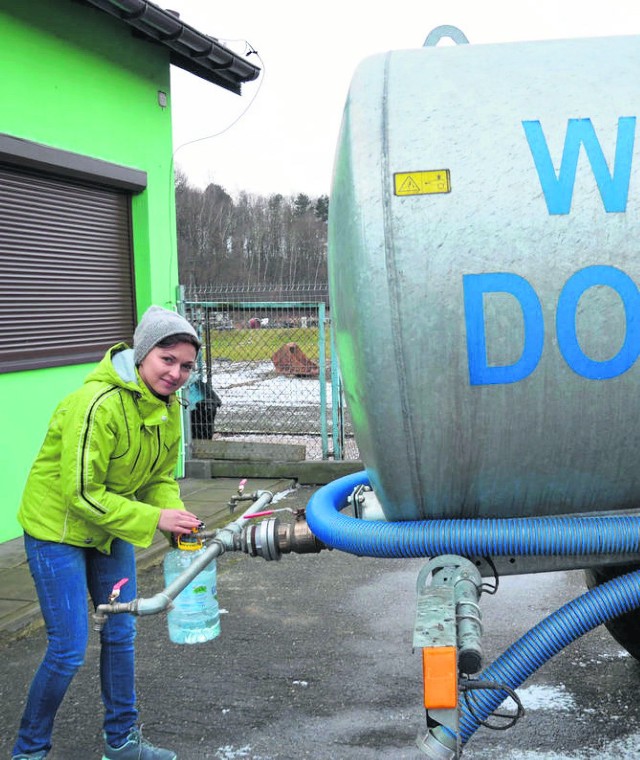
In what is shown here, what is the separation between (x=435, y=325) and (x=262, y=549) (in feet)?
3.47

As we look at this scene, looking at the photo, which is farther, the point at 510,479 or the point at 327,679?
the point at 327,679

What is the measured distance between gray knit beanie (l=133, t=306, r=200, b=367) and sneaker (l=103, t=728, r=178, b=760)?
56.1 inches

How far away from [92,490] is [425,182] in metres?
1.53

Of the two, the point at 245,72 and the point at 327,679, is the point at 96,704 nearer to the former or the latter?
the point at 327,679

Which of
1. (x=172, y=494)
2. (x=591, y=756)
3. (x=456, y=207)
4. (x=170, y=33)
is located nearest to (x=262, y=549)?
(x=172, y=494)

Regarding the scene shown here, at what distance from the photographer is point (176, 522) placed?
289 cm

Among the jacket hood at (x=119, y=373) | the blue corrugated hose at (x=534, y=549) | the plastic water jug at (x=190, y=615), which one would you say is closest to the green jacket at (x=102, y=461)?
the jacket hood at (x=119, y=373)

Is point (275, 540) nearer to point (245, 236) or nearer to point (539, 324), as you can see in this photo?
point (539, 324)

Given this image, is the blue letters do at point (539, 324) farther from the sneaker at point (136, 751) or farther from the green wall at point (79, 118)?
the green wall at point (79, 118)

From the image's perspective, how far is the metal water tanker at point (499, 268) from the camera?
2047 mm

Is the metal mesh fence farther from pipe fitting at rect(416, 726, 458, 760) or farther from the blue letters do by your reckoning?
pipe fitting at rect(416, 726, 458, 760)

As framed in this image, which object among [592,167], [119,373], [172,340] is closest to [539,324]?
[592,167]

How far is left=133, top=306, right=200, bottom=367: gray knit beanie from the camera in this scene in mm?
2922

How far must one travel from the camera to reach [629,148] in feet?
6.70
